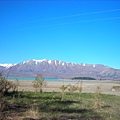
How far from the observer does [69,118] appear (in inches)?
411

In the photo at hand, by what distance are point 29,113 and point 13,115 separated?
0.65m

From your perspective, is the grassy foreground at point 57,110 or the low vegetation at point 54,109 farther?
the grassy foreground at point 57,110

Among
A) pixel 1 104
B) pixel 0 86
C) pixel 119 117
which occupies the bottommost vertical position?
pixel 119 117

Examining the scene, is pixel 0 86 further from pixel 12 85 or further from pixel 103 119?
pixel 12 85

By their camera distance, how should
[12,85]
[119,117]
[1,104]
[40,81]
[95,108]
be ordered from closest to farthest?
[1,104]
[119,117]
[95,108]
[12,85]
[40,81]

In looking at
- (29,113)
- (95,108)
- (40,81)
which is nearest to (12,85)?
(40,81)

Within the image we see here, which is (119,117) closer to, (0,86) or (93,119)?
(93,119)

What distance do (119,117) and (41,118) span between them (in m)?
3.93

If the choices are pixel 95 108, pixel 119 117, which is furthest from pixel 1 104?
pixel 95 108

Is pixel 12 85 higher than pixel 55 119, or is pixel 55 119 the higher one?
pixel 12 85

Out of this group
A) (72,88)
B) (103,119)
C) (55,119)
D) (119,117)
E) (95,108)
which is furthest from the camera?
(72,88)

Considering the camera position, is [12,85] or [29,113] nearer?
[29,113]

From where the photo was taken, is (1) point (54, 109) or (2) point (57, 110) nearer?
(2) point (57, 110)

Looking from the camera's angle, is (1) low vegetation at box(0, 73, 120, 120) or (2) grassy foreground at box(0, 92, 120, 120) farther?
(2) grassy foreground at box(0, 92, 120, 120)
